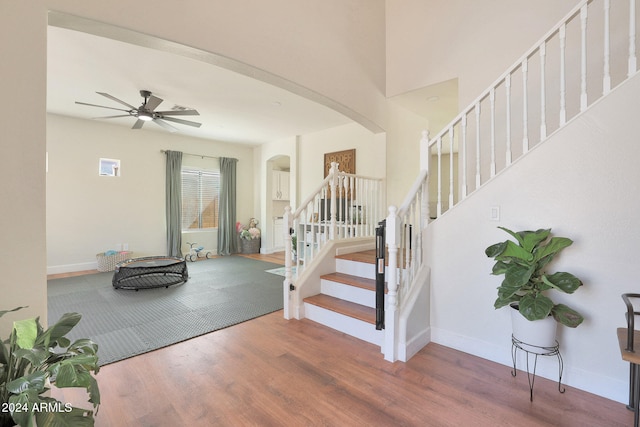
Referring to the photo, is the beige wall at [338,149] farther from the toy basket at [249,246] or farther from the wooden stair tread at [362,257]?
Answer: the toy basket at [249,246]

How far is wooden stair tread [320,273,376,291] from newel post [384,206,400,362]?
54 centimetres

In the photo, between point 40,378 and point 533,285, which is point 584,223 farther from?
point 40,378

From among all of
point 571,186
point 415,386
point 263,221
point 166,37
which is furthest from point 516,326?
point 263,221

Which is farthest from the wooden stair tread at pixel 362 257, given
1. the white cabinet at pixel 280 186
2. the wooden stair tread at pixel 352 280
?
the white cabinet at pixel 280 186

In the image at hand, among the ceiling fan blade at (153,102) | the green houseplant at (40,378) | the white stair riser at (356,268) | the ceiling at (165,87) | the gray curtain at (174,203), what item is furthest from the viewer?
the gray curtain at (174,203)

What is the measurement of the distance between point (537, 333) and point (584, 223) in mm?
827

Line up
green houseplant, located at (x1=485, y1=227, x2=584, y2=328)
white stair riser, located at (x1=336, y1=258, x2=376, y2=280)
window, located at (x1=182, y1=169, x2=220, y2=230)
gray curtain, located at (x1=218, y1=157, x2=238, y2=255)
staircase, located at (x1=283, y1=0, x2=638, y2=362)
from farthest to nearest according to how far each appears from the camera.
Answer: gray curtain, located at (x1=218, y1=157, x2=238, y2=255) → window, located at (x1=182, y1=169, x2=220, y2=230) → white stair riser, located at (x1=336, y1=258, x2=376, y2=280) → staircase, located at (x1=283, y1=0, x2=638, y2=362) → green houseplant, located at (x1=485, y1=227, x2=584, y2=328)

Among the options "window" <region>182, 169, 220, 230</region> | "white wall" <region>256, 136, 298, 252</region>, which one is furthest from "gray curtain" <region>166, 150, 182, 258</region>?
"white wall" <region>256, 136, 298, 252</region>

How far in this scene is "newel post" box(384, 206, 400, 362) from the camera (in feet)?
7.32

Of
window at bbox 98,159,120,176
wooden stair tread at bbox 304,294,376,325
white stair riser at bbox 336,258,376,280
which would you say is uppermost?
window at bbox 98,159,120,176

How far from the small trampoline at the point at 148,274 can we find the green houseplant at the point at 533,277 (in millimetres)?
4490

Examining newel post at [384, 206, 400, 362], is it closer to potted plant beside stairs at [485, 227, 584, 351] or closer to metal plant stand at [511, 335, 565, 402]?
potted plant beside stairs at [485, 227, 584, 351]

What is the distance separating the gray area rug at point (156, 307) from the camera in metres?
2.67

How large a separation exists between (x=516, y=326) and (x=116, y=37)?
11.6 feet
